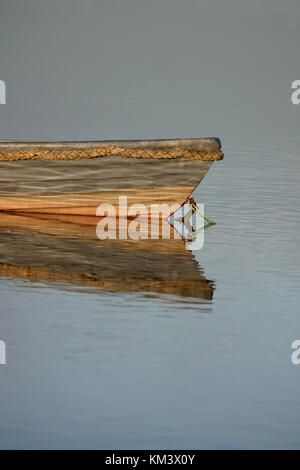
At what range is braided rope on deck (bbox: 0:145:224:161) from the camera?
14195 millimetres

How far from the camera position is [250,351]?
9242mm

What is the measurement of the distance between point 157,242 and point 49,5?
149ft

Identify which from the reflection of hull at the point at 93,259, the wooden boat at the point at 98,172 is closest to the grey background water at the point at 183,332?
the reflection of hull at the point at 93,259

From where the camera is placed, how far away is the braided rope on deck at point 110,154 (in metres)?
14.2

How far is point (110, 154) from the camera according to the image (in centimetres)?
1430

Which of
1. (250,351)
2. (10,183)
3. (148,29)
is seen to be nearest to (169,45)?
(148,29)

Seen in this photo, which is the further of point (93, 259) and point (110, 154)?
point (110, 154)

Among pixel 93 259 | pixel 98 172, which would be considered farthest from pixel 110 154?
pixel 93 259

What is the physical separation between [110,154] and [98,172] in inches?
12.0

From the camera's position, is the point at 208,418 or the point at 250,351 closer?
the point at 208,418

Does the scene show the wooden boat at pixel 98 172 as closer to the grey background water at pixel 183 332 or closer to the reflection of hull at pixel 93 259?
the reflection of hull at pixel 93 259

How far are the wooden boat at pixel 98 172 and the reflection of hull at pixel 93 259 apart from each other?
51cm

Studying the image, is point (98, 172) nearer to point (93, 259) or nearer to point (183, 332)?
point (93, 259)
